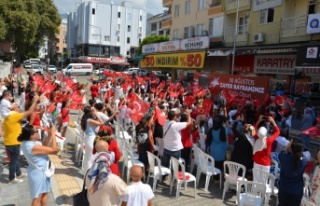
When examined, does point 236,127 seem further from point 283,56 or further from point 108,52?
point 108,52

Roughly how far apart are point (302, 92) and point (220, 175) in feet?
46.0

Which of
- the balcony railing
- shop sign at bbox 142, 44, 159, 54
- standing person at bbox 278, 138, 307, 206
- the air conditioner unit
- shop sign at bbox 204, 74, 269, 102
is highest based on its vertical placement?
the balcony railing

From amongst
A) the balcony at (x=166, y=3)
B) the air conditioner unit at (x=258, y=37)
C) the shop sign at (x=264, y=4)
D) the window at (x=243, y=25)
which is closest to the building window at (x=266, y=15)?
the shop sign at (x=264, y=4)

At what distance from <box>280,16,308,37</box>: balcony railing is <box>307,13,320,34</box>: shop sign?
141cm

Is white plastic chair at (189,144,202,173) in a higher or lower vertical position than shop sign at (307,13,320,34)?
lower

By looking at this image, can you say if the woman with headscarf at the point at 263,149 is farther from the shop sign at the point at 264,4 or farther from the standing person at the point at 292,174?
the shop sign at the point at 264,4

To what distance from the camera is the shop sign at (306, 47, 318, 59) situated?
1625cm

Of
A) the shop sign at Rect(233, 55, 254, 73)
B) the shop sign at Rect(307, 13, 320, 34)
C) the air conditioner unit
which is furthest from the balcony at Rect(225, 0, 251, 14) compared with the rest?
the shop sign at Rect(307, 13, 320, 34)

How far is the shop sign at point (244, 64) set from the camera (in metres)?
24.0

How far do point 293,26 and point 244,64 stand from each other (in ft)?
16.6

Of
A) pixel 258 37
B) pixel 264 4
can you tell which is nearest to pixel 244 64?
pixel 258 37

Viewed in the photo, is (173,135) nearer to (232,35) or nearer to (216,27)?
(232,35)

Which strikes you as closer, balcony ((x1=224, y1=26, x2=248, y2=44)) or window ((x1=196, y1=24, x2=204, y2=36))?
balcony ((x1=224, y1=26, x2=248, y2=44))

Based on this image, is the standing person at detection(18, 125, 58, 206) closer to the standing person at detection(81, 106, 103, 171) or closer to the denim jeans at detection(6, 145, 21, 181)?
the standing person at detection(81, 106, 103, 171)
